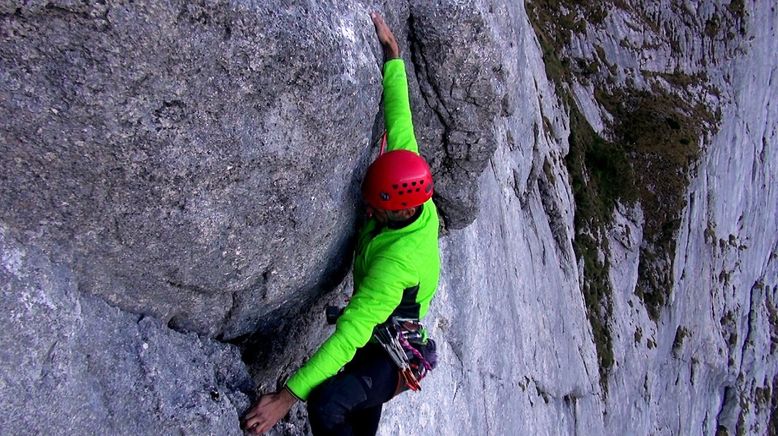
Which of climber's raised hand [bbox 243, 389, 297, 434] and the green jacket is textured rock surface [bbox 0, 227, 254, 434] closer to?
climber's raised hand [bbox 243, 389, 297, 434]

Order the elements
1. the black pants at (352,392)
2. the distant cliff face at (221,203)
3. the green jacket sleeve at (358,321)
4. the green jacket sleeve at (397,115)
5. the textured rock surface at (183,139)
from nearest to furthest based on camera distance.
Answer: the textured rock surface at (183,139), the distant cliff face at (221,203), the green jacket sleeve at (358,321), the black pants at (352,392), the green jacket sleeve at (397,115)

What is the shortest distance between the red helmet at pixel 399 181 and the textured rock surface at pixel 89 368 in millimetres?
2263

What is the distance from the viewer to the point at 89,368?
5.27 metres

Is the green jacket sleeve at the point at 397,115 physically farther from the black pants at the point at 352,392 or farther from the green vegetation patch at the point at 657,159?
the green vegetation patch at the point at 657,159

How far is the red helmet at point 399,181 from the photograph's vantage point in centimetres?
627

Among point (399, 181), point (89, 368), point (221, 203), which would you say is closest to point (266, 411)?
point (89, 368)

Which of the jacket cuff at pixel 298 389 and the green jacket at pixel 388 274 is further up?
the green jacket at pixel 388 274

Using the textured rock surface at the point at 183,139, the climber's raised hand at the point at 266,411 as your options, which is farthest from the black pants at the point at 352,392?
the textured rock surface at the point at 183,139

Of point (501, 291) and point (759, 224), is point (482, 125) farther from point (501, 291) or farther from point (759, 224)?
point (759, 224)

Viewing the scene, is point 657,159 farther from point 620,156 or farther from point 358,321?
point 358,321

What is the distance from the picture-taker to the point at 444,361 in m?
10.9

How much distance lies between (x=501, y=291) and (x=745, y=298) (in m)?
31.7

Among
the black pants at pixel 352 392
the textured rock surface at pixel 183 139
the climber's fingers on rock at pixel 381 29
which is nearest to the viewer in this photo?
the textured rock surface at pixel 183 139

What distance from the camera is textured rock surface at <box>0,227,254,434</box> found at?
4.73 m
